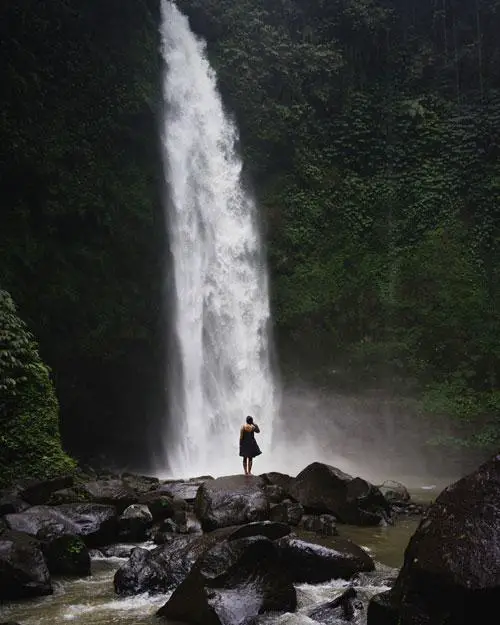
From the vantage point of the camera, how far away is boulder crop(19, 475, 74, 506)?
905cm

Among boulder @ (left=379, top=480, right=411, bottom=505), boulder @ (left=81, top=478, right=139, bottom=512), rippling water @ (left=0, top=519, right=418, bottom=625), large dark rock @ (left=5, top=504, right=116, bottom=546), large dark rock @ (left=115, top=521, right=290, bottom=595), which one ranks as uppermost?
boulder @ (left=379, top=480, right=411, bottom=505)

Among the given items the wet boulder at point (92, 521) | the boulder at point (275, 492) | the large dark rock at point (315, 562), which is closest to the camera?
the large dark rock at point (315, 562)

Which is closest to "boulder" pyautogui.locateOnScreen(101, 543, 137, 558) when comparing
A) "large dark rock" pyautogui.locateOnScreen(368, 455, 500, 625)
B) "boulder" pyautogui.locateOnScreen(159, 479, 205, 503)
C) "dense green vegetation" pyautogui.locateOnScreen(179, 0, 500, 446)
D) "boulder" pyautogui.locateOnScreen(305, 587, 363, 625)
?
"boulder" pyautogui.locateOnScreen(159, 479, 205, 503)

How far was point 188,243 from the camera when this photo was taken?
19.1m

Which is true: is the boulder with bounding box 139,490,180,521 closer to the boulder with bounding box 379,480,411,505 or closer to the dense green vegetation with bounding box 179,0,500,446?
the boulder with bounding box 379,480,411,505

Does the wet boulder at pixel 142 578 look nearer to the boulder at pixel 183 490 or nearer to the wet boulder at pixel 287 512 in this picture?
the wet boulder at pixel 287 512

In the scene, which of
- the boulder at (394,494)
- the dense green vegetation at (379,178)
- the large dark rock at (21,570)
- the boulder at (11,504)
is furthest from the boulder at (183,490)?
the dense green vegetation at (379,178)

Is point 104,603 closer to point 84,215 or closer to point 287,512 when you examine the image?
point 287,512

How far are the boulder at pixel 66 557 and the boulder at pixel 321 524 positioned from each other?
10.4 ft

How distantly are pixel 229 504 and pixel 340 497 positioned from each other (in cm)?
207

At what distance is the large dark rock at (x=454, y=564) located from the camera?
163 inches

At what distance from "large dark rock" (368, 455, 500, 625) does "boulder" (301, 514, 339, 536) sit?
356cm

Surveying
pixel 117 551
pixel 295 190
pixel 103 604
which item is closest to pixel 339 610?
pixel 103 604

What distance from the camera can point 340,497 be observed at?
375 inches
